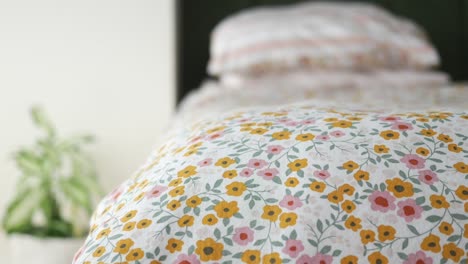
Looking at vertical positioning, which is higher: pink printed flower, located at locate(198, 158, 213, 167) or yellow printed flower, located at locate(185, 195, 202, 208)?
pink printed flower, located at locate(198, 158, 213, 167)

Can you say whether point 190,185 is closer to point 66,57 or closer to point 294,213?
point 294,213

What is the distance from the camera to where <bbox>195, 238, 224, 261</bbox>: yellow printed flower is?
0.54 m

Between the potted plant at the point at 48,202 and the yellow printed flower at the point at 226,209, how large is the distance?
1.25 metres

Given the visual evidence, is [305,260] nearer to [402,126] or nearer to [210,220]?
[210,220]

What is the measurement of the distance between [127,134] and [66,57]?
13.0 inches

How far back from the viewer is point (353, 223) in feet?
1.80

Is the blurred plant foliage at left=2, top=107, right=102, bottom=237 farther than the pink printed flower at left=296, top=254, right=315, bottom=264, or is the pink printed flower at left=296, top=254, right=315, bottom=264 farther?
the blurred plant foliage at left=2, top=107, right=102, bottom=237

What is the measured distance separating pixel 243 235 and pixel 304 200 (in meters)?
0.07

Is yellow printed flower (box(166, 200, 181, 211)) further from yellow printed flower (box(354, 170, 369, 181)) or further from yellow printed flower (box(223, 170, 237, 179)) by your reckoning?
yellow printed flower (box(354, 170, 369, 181))

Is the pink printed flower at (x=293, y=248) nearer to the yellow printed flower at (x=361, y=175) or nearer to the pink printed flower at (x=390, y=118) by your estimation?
the yellow printed flower at (x=361, y=175)

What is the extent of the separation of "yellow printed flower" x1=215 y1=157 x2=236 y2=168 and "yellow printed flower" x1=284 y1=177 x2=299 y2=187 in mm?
66

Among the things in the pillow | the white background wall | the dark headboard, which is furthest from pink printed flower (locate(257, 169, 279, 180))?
the dark headboard

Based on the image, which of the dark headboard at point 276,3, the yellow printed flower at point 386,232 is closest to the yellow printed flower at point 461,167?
the yellow printed flower at point 386,232


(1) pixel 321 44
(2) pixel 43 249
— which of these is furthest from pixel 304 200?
(2) pixel 43 249
